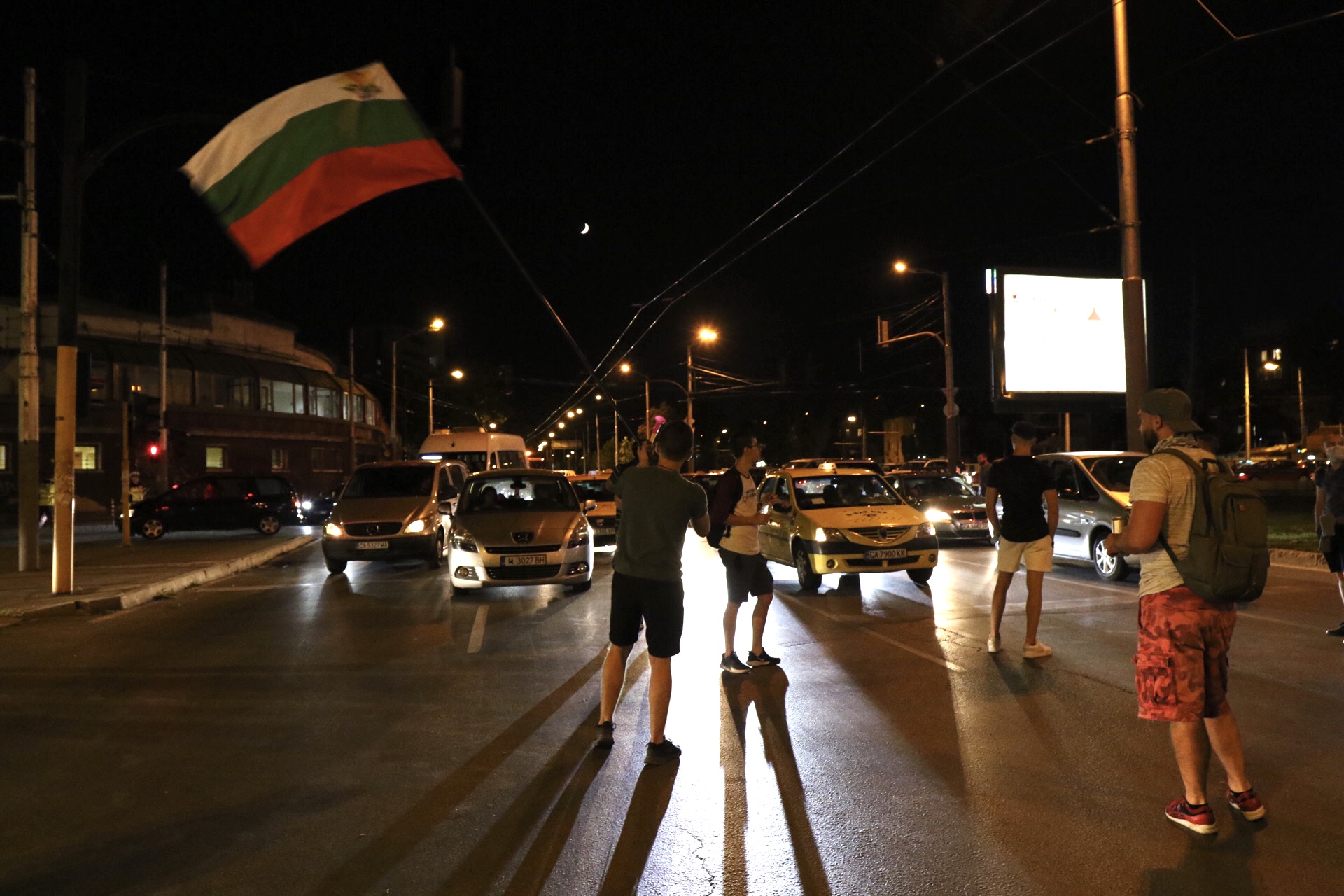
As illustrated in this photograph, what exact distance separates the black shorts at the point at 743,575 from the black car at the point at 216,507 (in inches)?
884

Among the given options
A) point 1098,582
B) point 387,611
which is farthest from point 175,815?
point 1098,582

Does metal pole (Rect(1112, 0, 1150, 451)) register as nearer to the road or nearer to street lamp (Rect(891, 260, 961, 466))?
the road

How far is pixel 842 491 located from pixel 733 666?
606 cm

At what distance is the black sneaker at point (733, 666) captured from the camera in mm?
7543

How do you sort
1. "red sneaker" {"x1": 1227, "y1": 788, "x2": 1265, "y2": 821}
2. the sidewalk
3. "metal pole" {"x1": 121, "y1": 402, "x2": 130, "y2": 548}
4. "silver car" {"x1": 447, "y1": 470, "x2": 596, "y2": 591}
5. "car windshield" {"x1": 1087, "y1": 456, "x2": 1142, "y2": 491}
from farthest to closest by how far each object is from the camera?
1. "metal pole" {"x1": 121, "y1": 402, "x2": 130, "y2": 548}
2. "car windshield" {"x1": 1087, "y1": 456, "x2": 1142, "y2": 491}
3. the sidewalk
4. "silver car" {"x1": 447, "y1": 470, "x2": 596, "y2": 591}
5. "red sneaker" {"x1": 1227, "y1": 788, "x2": 1265, "y2": 821}

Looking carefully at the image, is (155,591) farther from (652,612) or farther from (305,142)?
(652,612)

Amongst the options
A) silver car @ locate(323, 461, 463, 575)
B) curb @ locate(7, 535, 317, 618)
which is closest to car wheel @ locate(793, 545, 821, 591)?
silver car @ locate(323, 461, 463, 575)

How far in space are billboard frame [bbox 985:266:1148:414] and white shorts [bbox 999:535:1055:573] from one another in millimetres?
15934

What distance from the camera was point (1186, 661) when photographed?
415 cm

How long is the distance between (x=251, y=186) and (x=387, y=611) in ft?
15.6

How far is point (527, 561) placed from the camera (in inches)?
471

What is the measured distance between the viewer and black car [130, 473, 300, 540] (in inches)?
1050

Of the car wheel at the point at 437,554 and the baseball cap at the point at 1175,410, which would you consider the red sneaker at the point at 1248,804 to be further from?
the car wheel at the point at 437,554

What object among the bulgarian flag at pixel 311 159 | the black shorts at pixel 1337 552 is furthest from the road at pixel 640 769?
the bulgarian flag at pixel 311 159
